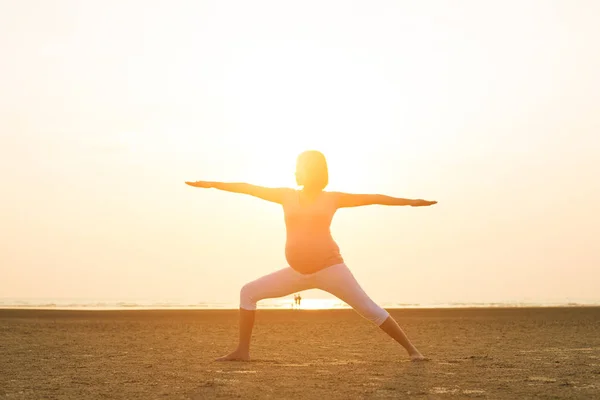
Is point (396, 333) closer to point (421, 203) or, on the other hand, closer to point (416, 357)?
point (416, 357)

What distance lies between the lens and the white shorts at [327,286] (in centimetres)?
937

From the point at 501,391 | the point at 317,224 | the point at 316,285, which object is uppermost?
the point at 317,224

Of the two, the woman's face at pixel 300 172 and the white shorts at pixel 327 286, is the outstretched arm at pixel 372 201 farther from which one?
the white shorts at pixel 327 286

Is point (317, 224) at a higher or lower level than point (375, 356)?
higher

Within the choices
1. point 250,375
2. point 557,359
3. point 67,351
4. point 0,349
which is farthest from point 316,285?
point 0,349

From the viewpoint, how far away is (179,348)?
1237 cm

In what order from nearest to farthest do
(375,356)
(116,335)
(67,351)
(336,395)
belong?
(336,395), (375,356), (67,351), (116,335)

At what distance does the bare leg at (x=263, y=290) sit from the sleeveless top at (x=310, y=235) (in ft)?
0.46

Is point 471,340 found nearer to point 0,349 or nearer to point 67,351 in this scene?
point 67,351

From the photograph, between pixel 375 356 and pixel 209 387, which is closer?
pixel 209 387

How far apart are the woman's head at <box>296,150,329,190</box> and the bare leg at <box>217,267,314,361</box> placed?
41.9 inches

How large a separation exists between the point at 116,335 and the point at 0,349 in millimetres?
3867

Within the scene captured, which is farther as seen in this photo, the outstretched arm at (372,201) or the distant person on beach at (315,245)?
the outstretched arm at (372,201)

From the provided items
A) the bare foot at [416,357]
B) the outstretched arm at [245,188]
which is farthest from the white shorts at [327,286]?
the outstretched arm at [245,188]
